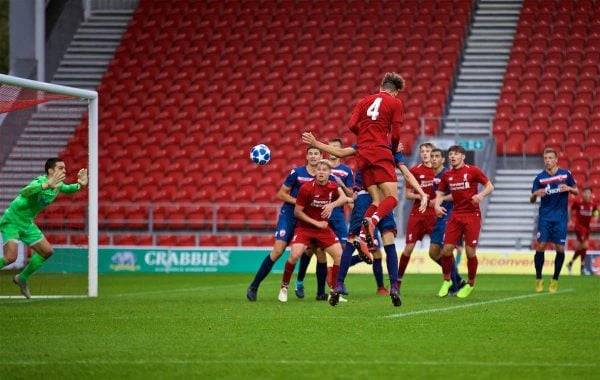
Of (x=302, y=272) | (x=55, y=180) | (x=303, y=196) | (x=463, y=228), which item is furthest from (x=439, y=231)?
(x=55, y=180)

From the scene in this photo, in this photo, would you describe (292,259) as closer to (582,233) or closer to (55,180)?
(55,180)

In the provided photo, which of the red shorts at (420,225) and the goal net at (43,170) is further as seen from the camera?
the red shorts at (420,225)

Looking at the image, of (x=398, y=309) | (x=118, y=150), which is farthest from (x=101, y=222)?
(x=398, y=309)

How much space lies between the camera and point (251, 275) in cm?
2500

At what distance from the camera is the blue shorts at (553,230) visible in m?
16.7

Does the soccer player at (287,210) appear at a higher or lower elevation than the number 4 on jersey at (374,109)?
lower

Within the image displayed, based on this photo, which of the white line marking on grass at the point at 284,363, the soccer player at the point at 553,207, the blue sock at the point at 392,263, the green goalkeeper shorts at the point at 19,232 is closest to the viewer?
the white line marking on grass at the point at 284,363

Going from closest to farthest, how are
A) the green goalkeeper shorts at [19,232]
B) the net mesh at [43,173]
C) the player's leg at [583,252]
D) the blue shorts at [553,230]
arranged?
the green goalkeeper shorts at [19,232], the blue shorts at [553,230], the net mesh at [43,173], the player's leg at [583,252]

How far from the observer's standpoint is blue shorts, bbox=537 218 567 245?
1672cm

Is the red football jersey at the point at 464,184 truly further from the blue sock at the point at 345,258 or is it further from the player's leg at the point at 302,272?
the blue sock at the point at 345,258

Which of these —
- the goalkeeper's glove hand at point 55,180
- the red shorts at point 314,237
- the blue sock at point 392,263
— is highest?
the goalkeeper's glove hand at point 55,180

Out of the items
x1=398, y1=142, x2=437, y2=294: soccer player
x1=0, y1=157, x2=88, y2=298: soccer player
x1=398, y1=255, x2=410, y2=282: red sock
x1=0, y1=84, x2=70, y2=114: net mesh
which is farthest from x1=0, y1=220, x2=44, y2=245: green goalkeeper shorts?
x1=398, y1=142, x2=437, y2=294: soccer player

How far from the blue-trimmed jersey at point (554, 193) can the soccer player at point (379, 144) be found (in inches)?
229

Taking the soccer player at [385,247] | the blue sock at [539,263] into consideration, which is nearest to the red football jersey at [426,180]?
the blue sock at [539,263]
